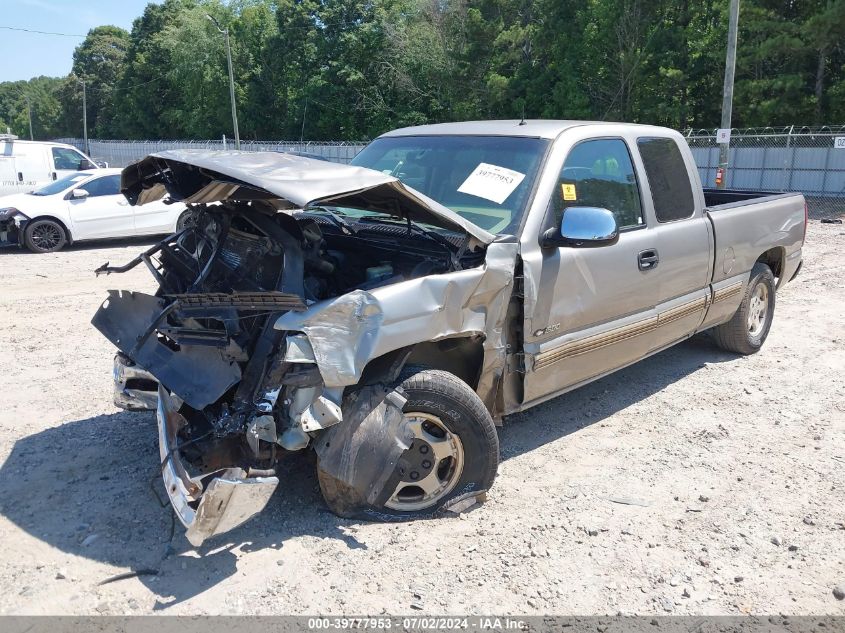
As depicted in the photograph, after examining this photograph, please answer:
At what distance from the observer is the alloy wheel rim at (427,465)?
361cm

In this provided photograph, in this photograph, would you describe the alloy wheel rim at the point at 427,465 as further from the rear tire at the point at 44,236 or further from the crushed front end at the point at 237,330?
the rear tire at the point at 44,236

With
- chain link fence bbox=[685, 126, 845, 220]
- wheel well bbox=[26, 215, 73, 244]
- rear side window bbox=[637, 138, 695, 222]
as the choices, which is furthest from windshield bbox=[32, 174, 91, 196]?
chain link fence bbox=[685, 126, 845, 220]

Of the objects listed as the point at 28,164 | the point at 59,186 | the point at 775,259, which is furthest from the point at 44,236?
the point at 775,259

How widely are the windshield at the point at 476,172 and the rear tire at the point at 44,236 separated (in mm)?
9806

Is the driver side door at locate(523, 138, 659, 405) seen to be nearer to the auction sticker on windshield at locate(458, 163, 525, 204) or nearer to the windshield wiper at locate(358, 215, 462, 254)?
the auction sticker on windshield at locate(458, 163, 525, 204)

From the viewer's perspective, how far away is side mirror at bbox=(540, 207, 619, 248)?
390 cm

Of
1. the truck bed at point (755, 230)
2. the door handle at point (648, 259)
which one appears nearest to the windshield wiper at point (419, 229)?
the door handle at point (648, 259)

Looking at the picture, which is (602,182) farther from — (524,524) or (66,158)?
(66,158)

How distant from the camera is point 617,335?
4.63 m

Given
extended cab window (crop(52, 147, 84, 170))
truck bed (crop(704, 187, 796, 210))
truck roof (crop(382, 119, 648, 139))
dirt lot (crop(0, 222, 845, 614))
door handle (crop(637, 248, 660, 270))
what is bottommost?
dirt lot (crop(0, 222, 845, 614))

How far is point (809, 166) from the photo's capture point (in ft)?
71.6

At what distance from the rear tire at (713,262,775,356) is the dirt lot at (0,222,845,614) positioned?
68 cm

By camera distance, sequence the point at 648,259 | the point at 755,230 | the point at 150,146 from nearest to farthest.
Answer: the point at 648,259
the point at 755,230
the point at 150,146

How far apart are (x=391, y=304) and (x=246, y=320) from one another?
0.76m
